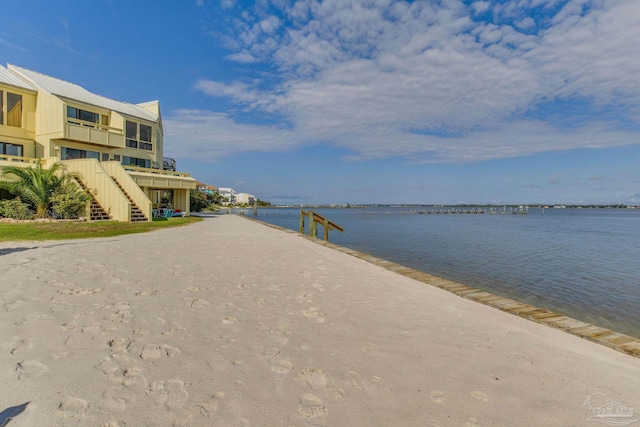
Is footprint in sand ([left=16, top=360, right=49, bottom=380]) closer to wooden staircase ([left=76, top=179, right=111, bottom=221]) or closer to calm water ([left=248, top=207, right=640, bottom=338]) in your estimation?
calm water ([left=248, top=207, right=640, bottom=338])

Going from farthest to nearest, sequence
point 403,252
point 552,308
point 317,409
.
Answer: point 403,252 < point 552,308 < point 317,409

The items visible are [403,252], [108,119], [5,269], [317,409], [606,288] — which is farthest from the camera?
[108,119]

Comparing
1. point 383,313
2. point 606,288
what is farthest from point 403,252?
point 383,313

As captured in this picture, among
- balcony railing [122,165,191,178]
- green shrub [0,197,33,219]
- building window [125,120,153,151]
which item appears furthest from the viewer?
building window [125,120,153,151]

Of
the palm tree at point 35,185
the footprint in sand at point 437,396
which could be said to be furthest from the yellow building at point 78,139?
the footprint in sand at point 437,396

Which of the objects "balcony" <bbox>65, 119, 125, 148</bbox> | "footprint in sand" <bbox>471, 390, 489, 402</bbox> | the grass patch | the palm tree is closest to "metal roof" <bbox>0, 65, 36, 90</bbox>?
"balcony" <bbox>65, 119, 125, 148</bbox>

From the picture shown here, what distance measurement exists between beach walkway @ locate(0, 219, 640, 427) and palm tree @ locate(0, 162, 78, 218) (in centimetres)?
1342

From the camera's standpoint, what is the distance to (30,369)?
10.8ft

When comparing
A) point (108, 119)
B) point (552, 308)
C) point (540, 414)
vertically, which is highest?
point (108, 119)

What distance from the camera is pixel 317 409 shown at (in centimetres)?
298

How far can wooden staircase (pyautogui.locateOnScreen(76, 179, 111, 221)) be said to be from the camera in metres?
18.5

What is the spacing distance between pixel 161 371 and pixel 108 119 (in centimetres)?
2865

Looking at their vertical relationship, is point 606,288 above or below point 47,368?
below

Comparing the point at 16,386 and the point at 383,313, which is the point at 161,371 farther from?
the point at 383,313
